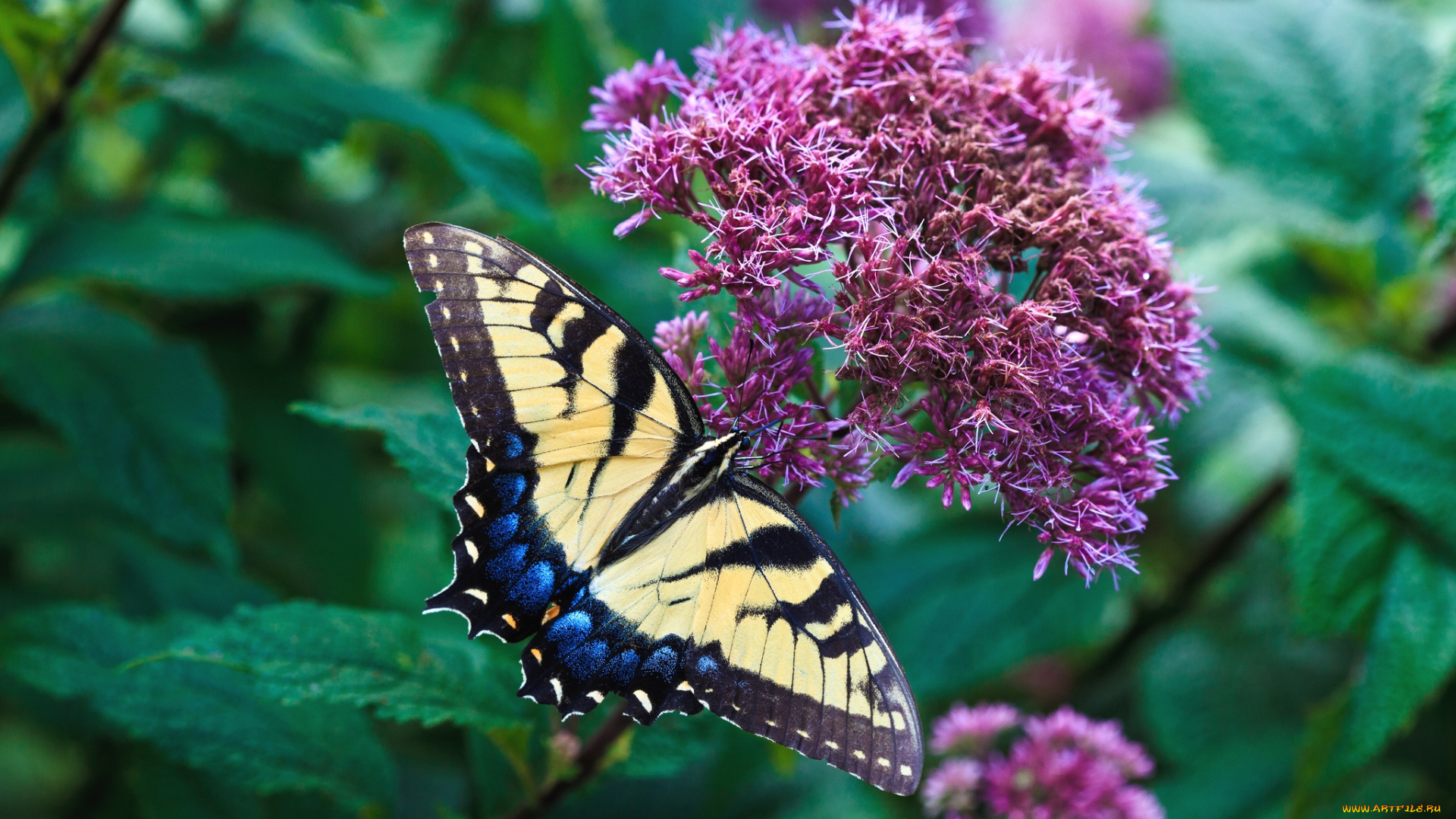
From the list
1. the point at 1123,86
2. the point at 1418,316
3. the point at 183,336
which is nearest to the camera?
the point at 183,336

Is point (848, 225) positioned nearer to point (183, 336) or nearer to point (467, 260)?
point (467, 260)

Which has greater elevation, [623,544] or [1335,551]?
[1335,551]

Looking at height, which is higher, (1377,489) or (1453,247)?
(1453,247)

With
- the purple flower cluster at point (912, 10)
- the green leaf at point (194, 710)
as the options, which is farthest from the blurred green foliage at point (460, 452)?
the purple flower cluster at point (912, 10)

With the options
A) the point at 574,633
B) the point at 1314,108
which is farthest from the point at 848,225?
the point at 1314,108

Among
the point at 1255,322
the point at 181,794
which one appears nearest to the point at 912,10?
the point at 1255,322

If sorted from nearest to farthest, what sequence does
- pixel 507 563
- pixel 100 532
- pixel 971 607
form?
1. pixel 507 563
2. pixel 100 532
3. pixel 971 607

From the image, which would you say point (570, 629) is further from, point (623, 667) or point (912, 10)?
point (912, 10)
